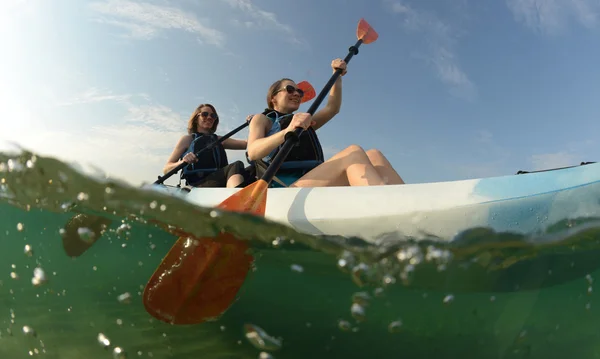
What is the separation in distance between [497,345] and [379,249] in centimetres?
59

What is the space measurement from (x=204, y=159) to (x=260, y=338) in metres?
3.76

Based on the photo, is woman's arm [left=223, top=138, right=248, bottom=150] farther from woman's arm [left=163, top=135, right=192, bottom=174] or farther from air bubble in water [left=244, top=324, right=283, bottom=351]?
air bubble in water [left=244, top=324, right=283, bottom=351]

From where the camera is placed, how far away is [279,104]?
336 cm

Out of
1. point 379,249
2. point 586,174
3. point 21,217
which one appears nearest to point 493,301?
point 379,249

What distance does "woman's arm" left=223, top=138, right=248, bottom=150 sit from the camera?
5195 millimetres

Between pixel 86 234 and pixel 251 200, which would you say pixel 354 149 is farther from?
pixel 86 234

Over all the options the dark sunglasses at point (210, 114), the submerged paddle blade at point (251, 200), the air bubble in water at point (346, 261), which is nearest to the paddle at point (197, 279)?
the air bubble in water at point (346, 261)

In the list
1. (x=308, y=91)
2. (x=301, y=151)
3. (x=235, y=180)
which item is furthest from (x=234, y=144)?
(x=301, y=151)

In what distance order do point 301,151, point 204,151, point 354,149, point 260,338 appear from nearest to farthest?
1. point 260,338
2. point 354,149
3. point 301,151
4. point 204,151

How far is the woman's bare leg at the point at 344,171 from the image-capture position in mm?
2629

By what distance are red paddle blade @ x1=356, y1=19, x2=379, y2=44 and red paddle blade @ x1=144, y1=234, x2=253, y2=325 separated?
149 inches

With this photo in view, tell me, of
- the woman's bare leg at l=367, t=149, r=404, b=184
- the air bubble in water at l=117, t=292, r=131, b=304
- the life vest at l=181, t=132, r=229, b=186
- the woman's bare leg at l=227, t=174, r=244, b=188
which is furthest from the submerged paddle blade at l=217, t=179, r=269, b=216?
the life vest at l=181, t=132, r=229, b=186

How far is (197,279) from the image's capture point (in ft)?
5.08

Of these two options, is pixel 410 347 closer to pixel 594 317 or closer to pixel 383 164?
pixel 594 317
